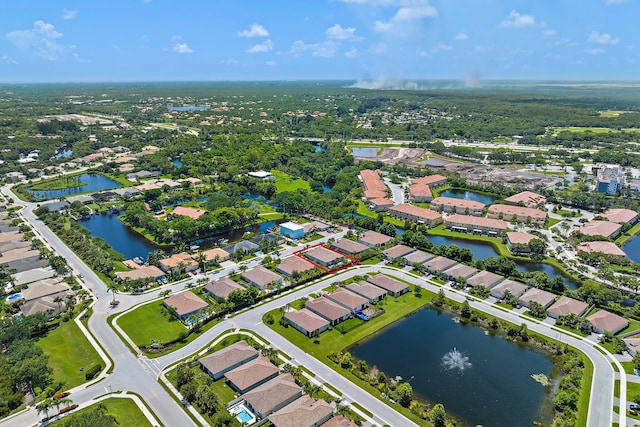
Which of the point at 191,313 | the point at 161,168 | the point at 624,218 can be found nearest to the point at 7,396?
the point at 191,313

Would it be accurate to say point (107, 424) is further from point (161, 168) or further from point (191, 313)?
point (161, 168)

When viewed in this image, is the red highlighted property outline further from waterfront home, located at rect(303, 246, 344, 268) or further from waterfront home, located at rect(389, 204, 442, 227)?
waterfront home, located at rect(389, 204, 442, 227)

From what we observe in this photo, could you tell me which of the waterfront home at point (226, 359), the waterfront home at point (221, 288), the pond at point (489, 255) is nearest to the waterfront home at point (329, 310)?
the waterfront home at point (226, 359)

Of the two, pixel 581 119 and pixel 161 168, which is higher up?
pixel 581 119

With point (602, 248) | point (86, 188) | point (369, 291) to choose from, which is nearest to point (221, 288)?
point (369, 291)

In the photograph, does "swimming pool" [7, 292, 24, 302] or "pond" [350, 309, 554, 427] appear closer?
"pond" [350, 309, 554, 427]

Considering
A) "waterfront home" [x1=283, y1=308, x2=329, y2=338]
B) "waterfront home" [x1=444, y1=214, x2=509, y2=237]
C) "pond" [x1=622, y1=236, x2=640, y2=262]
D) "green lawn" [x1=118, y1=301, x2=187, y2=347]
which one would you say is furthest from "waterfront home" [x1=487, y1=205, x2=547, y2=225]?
"green lawn" [x1=118, y1=301, x2=187, y2=347]

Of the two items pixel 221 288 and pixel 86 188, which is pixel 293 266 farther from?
pixel 86 188
